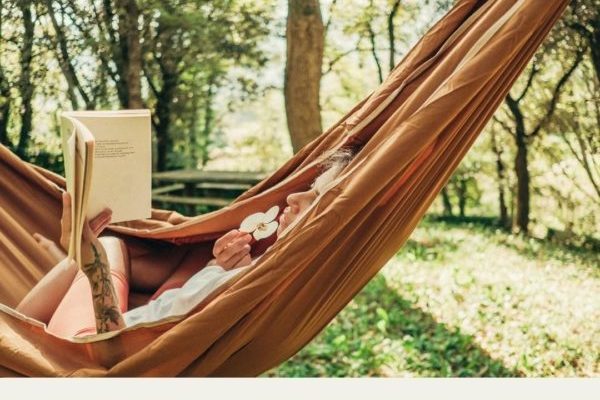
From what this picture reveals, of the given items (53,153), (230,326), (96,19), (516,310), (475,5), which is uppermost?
(96,19)

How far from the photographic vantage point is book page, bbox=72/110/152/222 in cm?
128

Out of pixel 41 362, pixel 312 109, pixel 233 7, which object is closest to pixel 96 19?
pixel 312 109

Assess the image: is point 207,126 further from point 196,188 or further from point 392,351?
point 392,351

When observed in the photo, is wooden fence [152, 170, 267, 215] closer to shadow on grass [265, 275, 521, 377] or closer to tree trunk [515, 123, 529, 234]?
tree trunk [515, 123, 529, 234]

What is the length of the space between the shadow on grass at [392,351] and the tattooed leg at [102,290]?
1126 millimetres

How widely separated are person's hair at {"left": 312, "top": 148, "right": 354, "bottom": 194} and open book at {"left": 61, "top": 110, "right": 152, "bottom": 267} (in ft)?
1.70

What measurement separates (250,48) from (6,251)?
17.7ft

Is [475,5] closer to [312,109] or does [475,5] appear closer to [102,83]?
[312,109]

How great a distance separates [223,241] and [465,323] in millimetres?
1433

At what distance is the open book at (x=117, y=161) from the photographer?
4.12 ft

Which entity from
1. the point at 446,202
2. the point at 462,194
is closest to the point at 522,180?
the point at 462,194

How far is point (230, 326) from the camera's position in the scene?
123 centimetres

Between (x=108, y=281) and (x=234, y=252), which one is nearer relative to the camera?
(x=108, y=281)

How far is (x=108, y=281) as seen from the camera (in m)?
1.29
